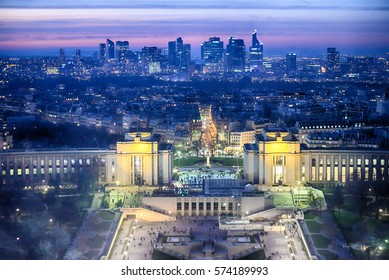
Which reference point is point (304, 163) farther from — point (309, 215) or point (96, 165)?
point (96, 165)

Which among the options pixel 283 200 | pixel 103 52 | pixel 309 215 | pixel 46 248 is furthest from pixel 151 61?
pixel 46 248

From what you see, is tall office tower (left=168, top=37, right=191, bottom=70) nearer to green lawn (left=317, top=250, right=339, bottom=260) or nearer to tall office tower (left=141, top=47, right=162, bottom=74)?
tall office tower (left=141, top=47, right=162, bottom=74)

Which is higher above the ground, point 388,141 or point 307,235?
point 388,141

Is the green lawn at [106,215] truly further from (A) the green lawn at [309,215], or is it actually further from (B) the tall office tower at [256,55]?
(B) the tall office tower at [256,55]

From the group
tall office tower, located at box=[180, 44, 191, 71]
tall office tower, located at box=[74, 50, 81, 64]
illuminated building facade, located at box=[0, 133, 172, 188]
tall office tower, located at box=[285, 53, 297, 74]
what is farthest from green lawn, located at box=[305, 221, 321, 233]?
tall office tower, located at box=[74, 50, 81, 64]

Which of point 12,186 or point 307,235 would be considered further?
point 12,186
